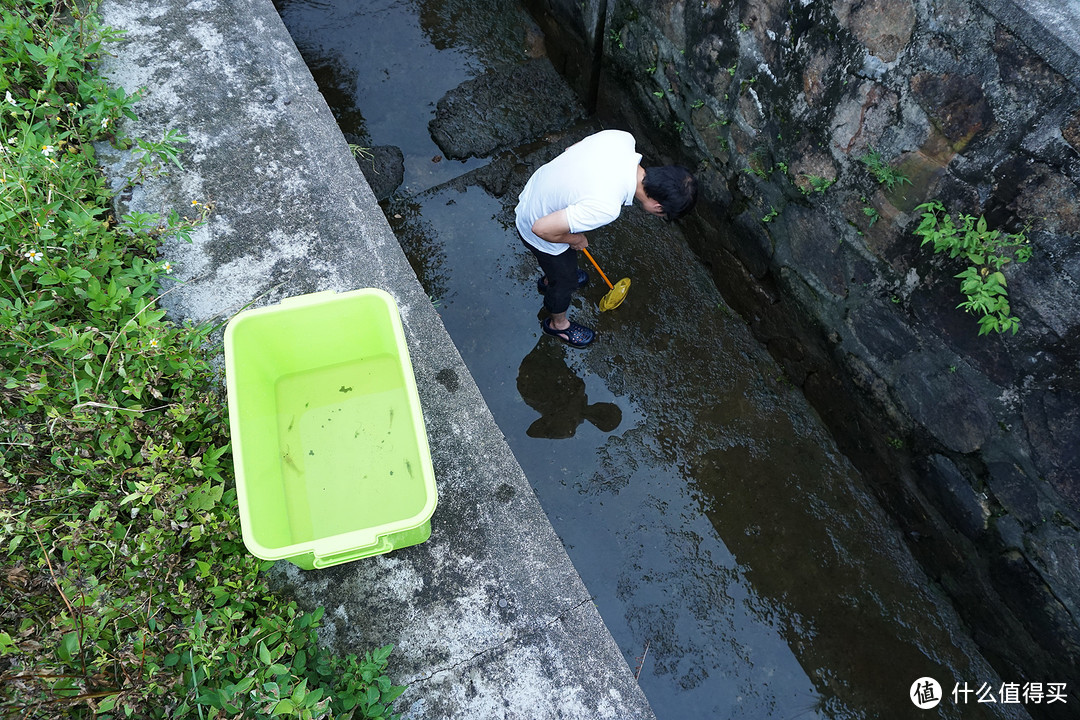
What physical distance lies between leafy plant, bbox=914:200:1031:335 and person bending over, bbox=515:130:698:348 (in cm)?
89

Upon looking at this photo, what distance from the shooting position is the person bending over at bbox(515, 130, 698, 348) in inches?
98.1

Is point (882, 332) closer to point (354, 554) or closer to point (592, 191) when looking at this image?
point (592, 191)

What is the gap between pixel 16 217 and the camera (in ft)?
6.80

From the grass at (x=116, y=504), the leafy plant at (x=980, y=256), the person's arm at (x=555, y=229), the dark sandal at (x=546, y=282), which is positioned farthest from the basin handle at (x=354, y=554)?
the leafy plant at (x=980, y=256)

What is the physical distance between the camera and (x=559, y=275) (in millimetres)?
2906

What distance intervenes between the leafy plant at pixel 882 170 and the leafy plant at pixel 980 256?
151 millimetres

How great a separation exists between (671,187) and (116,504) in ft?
7.30

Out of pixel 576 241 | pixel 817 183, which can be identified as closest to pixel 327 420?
pixel 576 241

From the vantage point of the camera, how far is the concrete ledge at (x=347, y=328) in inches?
73.0

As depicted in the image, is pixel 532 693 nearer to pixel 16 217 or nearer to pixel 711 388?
pixel 711 388

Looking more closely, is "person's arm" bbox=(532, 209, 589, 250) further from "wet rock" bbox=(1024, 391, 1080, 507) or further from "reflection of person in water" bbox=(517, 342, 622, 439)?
"wet rock" bbox=(1024, 391, 1080, 507)

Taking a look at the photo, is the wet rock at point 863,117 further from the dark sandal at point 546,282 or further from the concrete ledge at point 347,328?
the concrete ledge at point 347,328

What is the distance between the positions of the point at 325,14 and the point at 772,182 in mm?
3162

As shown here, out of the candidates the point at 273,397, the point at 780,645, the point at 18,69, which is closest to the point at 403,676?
the point at 273,397
